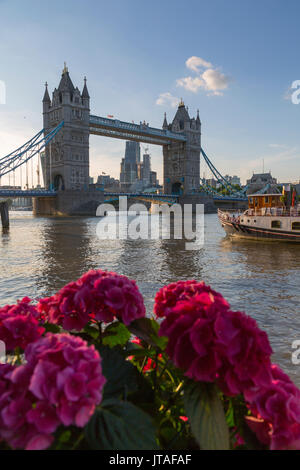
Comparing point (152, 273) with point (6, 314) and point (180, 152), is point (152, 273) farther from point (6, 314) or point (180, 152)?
point (180, 152)

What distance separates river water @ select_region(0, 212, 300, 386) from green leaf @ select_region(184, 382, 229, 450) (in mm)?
3979

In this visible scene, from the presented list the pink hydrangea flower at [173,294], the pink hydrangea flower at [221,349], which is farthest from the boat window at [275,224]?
the pink hydrangea flower at [221,349]

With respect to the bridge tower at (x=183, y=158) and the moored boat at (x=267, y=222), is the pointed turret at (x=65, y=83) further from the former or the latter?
the moored boat at (x=267, y=222)

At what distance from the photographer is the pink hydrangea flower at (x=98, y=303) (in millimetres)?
1652

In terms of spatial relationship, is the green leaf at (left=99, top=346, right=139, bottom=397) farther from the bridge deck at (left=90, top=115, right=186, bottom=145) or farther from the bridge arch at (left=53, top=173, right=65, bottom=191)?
the bridge deck at (left=90, top=115, right=186, bottom=145)

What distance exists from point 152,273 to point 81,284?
10.4 metres

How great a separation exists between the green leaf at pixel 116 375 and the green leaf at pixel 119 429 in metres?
0.15

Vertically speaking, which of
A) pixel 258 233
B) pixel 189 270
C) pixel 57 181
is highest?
pixel 57 181

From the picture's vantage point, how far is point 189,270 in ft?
41.6

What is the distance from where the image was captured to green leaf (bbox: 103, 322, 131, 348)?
5.94 ft

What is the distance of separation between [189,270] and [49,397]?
11.8 metres

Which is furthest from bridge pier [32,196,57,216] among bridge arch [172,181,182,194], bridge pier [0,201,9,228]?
bridge arch [172,181,182,194]

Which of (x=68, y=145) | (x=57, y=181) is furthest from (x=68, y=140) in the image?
(x=57, y=181)

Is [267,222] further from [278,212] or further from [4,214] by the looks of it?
[4,214]
